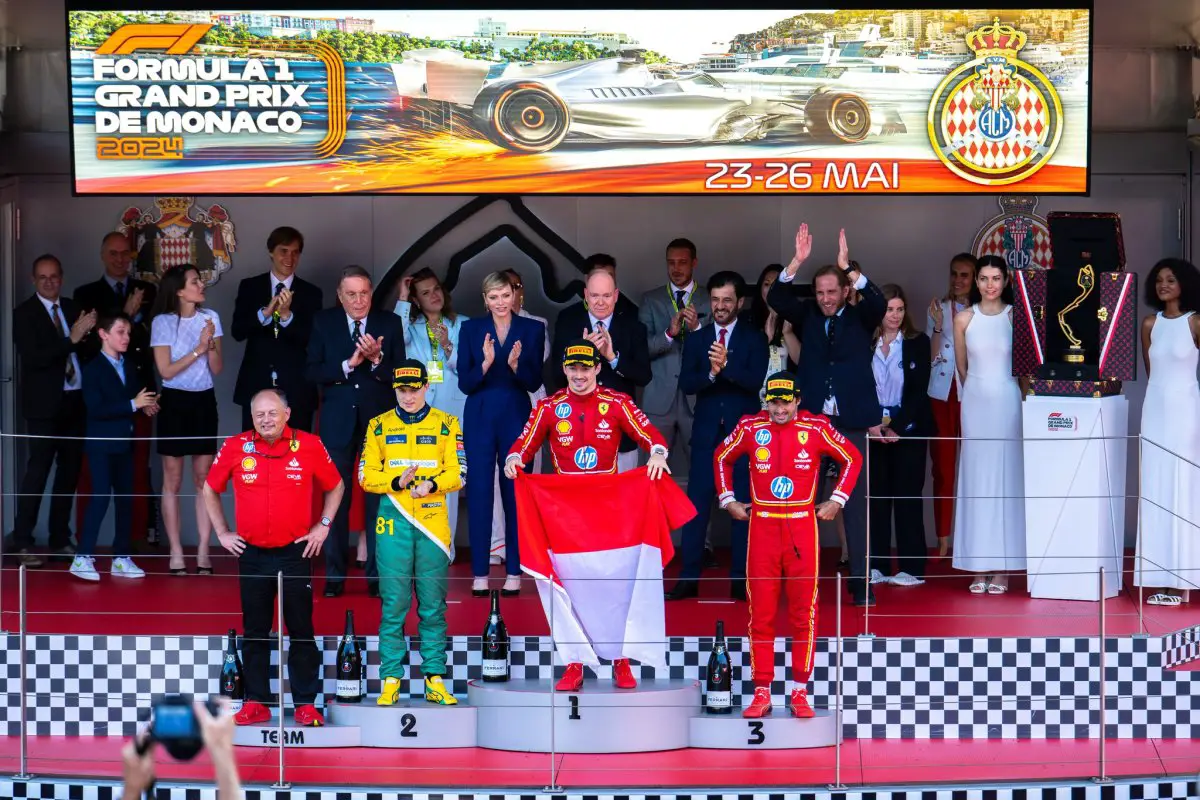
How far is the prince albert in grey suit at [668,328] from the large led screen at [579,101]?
3.58 feet

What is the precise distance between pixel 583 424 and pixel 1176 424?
314 cm

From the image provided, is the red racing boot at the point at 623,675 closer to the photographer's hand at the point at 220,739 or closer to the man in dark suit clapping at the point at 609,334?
the man in dark suit clapping at the point at 609,334

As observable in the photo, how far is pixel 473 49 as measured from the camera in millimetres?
8570

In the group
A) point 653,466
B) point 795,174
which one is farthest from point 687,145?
point 653,466

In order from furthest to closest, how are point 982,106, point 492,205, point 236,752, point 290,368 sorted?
point 492,205
point 290,368
point 982,106
point 236,752

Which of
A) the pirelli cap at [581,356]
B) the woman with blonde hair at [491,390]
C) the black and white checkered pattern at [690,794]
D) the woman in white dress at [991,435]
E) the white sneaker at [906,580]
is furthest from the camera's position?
the white sneaker at [906,580]

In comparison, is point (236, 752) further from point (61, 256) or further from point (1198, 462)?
point (1198, 462)

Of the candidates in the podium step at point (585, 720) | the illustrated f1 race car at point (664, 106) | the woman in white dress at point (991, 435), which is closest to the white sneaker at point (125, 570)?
the podium step at point (585, 720)

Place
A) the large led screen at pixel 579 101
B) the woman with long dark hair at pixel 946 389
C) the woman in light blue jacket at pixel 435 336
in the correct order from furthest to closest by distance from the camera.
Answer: the woman with long dark hair at pixel 946 389 → the woman in light blue jacket at pixel 435 336 → the large led screen at pixel 579 101

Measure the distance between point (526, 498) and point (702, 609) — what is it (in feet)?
4.10

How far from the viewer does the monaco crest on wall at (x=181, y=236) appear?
Answer: 412 inches

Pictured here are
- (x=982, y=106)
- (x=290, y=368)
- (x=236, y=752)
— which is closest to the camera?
(x=236, y=752)

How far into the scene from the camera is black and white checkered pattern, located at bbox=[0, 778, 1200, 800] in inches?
276

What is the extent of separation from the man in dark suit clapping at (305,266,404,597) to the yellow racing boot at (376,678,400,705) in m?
1.29
